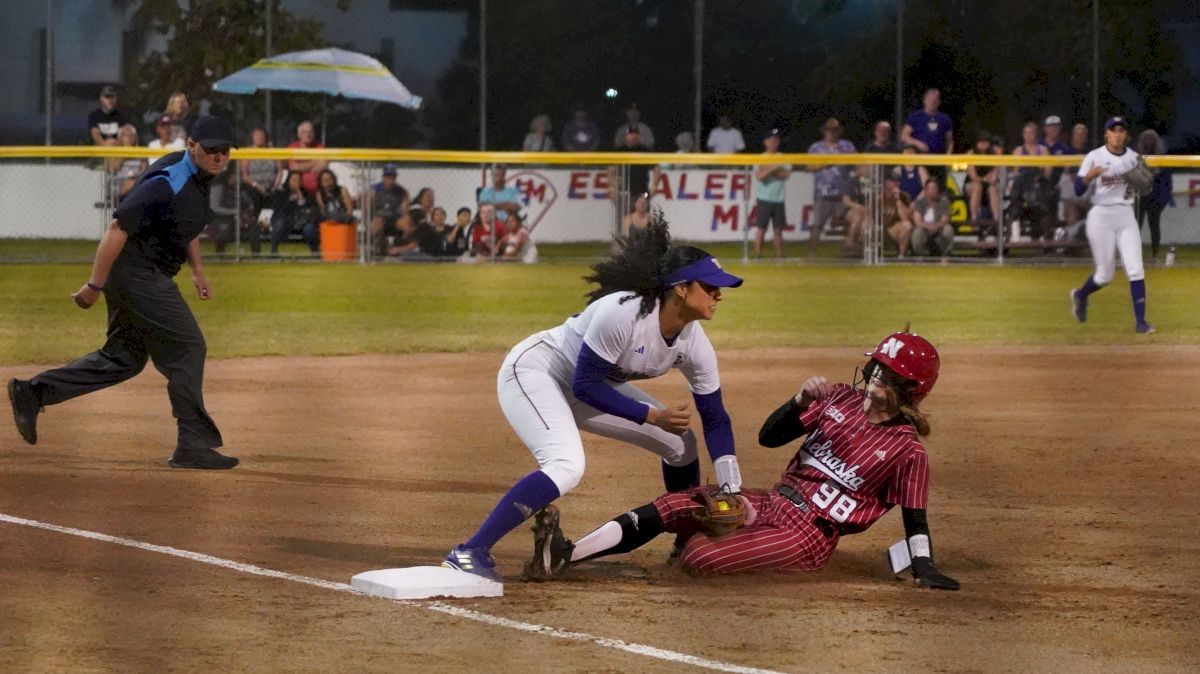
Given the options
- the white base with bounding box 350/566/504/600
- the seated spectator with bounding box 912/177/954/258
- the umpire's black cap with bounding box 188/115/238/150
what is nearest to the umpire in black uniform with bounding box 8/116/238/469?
the umpire's black cap with bounding box 188/115/238/150

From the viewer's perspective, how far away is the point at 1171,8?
2978 centimetres

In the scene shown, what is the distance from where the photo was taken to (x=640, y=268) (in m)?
6.49

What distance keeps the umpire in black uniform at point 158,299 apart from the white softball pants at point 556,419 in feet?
9.03

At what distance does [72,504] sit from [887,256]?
1713cm

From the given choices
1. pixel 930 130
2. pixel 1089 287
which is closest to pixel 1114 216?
pixel 1089 287

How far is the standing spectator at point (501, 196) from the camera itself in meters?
22.9

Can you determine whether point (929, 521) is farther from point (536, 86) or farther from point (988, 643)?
point (536, 86)

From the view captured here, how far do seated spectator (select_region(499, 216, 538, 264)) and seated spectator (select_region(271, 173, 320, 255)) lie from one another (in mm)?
2455

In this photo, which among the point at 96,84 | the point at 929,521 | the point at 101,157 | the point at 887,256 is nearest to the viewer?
the point at 929,521

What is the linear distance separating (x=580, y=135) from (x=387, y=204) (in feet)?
19.8

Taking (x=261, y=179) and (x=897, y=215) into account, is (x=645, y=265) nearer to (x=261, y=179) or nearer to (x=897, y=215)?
(x=261, y=179)

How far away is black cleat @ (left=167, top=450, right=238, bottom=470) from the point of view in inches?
355

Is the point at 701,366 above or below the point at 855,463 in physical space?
above

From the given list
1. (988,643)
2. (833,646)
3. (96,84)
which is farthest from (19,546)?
(96,84)
